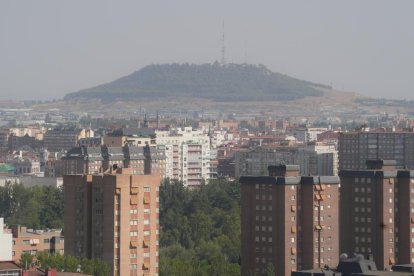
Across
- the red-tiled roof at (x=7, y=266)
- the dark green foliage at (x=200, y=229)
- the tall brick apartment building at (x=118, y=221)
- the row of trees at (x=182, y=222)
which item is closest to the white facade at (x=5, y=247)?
the red-tiled roof at (x=7, y=266)

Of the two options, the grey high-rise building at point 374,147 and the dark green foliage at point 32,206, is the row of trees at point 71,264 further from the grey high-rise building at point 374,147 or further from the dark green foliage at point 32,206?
the grey high-rise building at point 374,147

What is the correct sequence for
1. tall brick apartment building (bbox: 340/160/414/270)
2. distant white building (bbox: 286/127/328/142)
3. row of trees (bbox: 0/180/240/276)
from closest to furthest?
row of trees (bbox: 0/180/240/276)
tall brick apartment building (bbox: 340/160/414/270)
distant white building (bbox: 286/127/328/142)

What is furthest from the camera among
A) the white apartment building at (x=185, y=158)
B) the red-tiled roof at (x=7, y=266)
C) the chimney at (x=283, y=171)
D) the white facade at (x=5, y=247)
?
the white apartment building at (x=185, y=158)

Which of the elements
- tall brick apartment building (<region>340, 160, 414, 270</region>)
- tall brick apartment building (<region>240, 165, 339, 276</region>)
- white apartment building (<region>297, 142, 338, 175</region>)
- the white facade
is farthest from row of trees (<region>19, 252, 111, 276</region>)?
white apartment building (<region>297, 142, 338, 175</region>)

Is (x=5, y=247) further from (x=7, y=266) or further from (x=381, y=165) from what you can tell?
(x=381, y=165)

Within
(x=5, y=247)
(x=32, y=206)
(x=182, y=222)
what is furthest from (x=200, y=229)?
(x=5, y=247)

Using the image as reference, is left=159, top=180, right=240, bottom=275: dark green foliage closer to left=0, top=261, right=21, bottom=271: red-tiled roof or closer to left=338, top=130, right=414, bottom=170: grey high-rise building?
left=338, top=130, right=414, bottom=170: grey high-rise building
